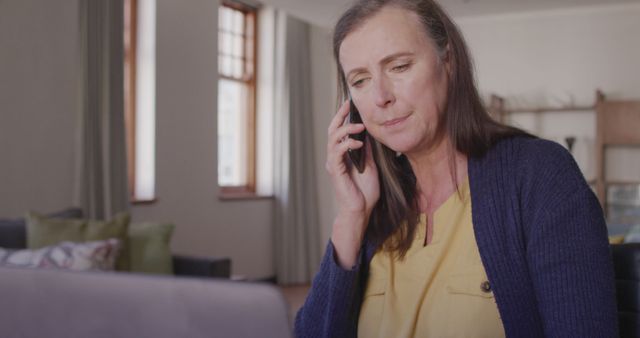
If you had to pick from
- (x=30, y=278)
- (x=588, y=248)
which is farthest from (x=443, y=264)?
(x=30, y=278)

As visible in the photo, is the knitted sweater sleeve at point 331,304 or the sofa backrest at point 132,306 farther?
the knitted sweater sleeve at point 331,304

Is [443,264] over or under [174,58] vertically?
under

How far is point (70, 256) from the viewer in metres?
2.96

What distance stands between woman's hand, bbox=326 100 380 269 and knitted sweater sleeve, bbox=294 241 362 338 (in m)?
0.02

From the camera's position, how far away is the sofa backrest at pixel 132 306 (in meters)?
0.44

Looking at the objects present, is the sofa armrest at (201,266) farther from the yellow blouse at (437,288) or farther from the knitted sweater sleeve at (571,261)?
the knitted sweater sleeve at (571,261)

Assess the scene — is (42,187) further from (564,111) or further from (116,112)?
(564,111)

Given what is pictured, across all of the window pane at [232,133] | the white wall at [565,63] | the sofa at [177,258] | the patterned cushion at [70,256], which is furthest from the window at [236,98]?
the patterned cushion at [70,256]

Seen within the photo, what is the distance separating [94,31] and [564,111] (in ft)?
15.2

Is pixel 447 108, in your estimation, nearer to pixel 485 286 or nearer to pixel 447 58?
pixel 447 58

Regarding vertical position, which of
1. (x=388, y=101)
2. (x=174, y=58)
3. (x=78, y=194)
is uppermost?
(x=174, y=58)

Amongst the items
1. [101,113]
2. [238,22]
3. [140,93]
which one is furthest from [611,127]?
[101,113]

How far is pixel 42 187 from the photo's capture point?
4805 mm

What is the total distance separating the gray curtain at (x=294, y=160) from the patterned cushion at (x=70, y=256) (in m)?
4.23
